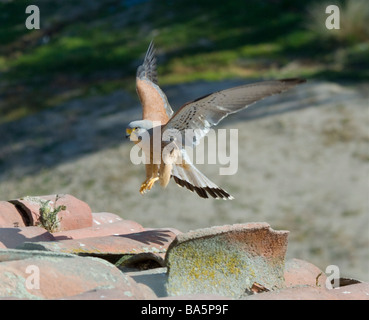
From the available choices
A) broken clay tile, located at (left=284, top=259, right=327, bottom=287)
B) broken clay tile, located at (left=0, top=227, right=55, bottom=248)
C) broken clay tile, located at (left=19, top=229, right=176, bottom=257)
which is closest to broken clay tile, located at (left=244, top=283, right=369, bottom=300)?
broken clay tile, located at (left=284, top=259, right=327, bottom=287)

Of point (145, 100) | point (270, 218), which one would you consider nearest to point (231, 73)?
point (270, 218)

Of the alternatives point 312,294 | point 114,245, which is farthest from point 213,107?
point 312,294

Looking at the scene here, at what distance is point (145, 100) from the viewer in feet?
16.9

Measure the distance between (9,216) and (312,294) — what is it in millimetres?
1967

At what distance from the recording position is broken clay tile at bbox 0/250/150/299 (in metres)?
2.47

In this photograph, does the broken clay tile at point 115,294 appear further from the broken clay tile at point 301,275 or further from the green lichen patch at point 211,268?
the broken clay tile at point 301,275

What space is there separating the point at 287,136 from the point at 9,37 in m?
8.79

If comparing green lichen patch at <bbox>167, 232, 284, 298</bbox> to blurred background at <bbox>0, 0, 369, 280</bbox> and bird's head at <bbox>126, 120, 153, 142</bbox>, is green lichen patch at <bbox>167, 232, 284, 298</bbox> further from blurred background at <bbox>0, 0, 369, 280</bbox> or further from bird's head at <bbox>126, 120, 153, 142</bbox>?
blurred background at <bbox>0, 0, 369, 280</bbox>

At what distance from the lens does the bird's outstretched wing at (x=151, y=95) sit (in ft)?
16.3

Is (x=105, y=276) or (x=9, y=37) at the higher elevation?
(x=9, y=37)

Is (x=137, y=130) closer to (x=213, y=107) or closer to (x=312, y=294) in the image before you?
(x=213, y=107)

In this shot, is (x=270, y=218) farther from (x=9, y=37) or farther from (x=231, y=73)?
(x=9, y=37)

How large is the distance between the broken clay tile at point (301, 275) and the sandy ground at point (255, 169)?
6638 mm

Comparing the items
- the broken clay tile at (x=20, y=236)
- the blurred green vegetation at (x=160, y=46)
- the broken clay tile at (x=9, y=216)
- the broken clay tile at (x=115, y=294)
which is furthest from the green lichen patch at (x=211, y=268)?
the blurred green vegetation at (x=160, y=46)
